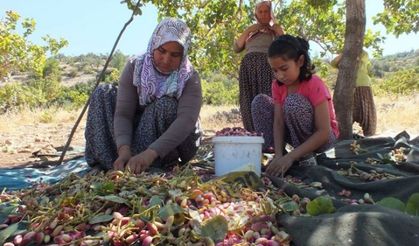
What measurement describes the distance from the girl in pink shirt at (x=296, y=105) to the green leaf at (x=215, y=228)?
A: 1087mm

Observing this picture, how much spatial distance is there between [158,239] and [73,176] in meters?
0.77

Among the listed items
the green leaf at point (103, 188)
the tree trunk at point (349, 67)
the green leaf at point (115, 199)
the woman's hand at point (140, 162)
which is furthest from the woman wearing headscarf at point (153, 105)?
the tree trunk at point (349, 67)

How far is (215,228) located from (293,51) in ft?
5.05

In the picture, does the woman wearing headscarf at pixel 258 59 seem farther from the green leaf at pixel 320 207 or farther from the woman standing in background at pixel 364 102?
the green leaf at pixel 320 207

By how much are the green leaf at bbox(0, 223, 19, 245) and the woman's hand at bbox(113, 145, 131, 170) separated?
77 cm

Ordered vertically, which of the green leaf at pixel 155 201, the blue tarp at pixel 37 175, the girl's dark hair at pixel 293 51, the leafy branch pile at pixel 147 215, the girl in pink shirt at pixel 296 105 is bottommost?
the blue tarp at pixel 37 175

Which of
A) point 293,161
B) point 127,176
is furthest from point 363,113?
point 127,176

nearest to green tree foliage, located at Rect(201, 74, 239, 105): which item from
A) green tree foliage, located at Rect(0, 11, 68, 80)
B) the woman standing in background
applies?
green tree foliage, located at Rect(0, 11, 68, 80)

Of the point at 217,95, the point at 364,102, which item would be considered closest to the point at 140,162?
the point at 364,102

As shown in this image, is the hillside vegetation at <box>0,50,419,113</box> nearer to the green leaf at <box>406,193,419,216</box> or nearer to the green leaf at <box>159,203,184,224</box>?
the green leaf at <box>159,203,184,224</box>

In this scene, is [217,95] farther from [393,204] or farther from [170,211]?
[170,211]

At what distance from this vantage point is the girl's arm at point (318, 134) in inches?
99.7

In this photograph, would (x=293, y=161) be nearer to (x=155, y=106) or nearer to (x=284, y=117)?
(x=284, y=117)

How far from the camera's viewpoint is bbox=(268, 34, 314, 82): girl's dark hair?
8.73 feet
